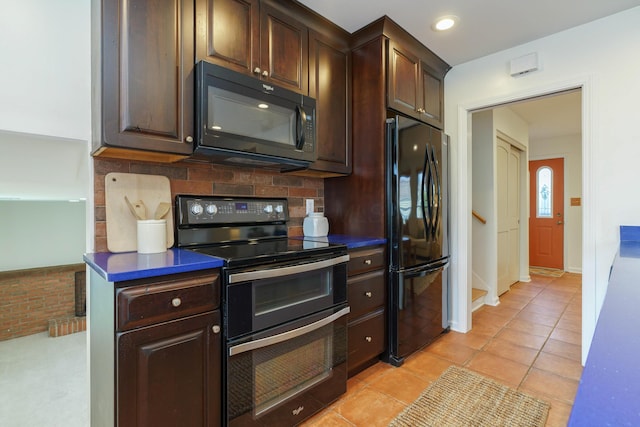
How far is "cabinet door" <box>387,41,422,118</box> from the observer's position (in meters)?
2.30

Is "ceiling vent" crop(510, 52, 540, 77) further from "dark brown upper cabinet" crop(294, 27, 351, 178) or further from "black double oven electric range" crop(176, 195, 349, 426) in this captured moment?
"black double oven electric range" crop(176, 195, 349, 426)

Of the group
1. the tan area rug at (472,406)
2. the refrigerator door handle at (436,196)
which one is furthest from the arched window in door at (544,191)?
the tan area rug at (472,406)

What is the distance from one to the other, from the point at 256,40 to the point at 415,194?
1465mm

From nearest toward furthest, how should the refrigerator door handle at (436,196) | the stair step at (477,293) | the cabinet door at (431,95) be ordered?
1. the refrigerator door handle at (436,196)
2. the cabinet door at (431,95)
3. the stair step at (477,293)

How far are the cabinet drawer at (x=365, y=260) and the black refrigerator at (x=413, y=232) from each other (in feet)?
0.34

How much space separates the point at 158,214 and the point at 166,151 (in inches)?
15.5

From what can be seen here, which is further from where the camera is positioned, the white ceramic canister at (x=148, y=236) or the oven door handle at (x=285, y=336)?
the white ceramic canister at (x=148, y=236)

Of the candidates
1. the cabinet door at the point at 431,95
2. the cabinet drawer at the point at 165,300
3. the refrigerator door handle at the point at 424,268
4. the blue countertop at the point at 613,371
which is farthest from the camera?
the cabinet door at the point at 431,95

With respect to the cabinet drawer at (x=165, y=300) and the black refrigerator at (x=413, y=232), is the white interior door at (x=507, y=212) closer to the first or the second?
the black refrigerator at (x=413, y=232)

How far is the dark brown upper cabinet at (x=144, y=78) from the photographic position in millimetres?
1354

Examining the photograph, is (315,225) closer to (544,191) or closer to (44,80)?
(44,80)

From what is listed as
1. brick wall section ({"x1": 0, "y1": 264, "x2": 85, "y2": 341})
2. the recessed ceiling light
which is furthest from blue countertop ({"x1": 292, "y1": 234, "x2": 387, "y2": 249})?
brick wall section ({"x1": 0, "y1": 264, "x2": 85, "y2": 341})

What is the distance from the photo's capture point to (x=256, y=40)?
1.80m

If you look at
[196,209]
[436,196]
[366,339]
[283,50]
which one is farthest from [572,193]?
[196,209]
